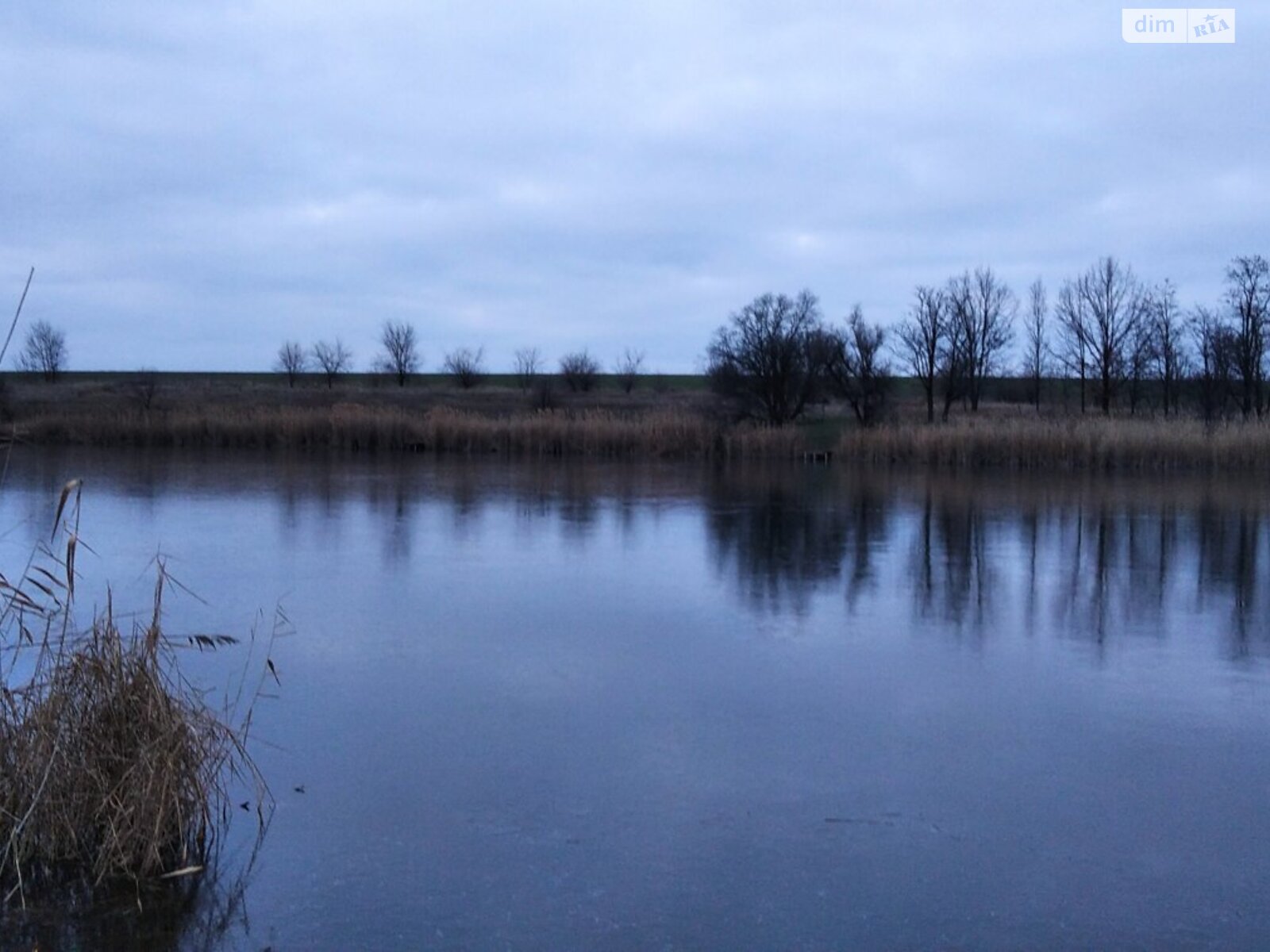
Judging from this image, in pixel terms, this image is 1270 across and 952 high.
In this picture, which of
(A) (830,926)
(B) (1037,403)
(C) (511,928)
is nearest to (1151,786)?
(A) (830,926)

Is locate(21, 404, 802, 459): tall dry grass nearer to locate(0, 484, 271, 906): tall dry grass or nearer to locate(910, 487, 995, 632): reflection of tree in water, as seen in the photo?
locate(910, 487, 995, 632): reflection of tree in water

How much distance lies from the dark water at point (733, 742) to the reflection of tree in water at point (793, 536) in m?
0.10

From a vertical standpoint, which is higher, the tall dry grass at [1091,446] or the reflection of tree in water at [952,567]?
the tall dry grass at [1091,446]

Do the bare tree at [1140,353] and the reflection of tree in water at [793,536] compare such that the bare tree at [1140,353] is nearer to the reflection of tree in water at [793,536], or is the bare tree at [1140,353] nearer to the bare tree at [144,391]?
the reflection of tree in water at [793,536]

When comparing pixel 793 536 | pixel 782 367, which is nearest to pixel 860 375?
pixel 782 367

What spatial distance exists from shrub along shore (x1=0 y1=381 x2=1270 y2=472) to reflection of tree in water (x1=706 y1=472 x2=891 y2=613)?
22.4ft

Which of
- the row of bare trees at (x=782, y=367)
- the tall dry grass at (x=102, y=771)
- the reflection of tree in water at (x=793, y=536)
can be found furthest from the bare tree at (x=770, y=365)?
the tall dry grass at (x=102, y=771)

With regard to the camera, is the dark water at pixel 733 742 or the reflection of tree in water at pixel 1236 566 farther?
the reflection of tree in water at pixel 1236 566

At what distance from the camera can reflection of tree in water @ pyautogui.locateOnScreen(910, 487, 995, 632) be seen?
360 inches

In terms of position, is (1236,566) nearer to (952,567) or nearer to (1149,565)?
(1149,565)

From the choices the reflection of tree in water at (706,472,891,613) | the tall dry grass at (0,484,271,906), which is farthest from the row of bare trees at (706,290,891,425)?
the tall dry grass at (0,484,271,906)

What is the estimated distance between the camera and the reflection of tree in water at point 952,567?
9.14 metres

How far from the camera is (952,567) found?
11.2 meters

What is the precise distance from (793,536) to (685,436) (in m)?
16.1
